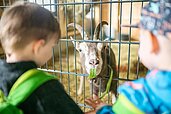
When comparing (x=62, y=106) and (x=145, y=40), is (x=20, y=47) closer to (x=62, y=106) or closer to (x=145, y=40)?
(x=62, y=106)

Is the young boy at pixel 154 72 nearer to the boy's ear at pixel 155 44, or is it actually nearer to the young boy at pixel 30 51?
the boy's ear at pixel 155 44

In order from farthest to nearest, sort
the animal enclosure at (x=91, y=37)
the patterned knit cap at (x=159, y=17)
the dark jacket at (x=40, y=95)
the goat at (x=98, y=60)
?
the goat at (x=98, y=60) → the animal enclosure at (x=91, y=37) → the dark jacket at (x=40, y=95) → the patterned knit cap at (x=159, y=17)

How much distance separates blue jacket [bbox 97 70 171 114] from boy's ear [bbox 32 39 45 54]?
11.3 inches

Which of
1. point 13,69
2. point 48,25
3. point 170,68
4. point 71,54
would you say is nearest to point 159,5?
point 170,68

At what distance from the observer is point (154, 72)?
63cm

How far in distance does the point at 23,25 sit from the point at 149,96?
0.41m

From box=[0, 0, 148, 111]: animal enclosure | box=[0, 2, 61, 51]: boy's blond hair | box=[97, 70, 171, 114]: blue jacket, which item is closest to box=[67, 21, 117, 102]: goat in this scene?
box=[0, 0, 148, 111]: animal enclosure

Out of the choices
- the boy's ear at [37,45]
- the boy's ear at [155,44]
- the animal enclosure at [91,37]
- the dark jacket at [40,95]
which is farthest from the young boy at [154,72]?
the animal enclosure at [91,37]

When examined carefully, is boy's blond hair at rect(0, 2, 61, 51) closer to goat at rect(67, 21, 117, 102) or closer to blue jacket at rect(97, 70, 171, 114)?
blue jacket at rect(97, 70, 171, 114)

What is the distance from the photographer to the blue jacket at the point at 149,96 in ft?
1.99

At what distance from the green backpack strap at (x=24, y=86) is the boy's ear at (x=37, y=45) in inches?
3.3

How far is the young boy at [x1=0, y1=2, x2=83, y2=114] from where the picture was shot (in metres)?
0.71

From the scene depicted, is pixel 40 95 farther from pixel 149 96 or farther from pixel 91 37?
pixel 91 37

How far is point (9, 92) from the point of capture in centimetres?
74
